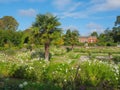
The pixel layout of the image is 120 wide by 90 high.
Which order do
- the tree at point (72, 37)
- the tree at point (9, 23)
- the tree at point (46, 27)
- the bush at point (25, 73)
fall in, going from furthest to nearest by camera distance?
the tree at point (9, 23) → the tree at point (72, 37) → the tree at point (46, 27) → the bush at point (25, 73)

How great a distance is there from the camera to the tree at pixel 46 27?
22.7 meters

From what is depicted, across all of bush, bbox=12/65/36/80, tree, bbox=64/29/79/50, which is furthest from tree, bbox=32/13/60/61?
tree, bbox=64/29/79/50

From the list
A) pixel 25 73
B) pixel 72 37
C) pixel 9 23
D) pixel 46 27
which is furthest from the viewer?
pixel 9 23

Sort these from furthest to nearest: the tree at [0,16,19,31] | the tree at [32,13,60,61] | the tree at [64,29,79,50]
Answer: the tree at [0,16,19,31] < the tree at [64,29,79,50] < the tree at [32,13,60,61]

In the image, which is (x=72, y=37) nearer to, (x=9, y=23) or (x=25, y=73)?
(x=9, y=23)

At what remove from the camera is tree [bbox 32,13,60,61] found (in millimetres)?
22719

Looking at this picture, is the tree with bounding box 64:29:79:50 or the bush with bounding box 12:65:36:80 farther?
the tree with bounding box 64:29:79:50

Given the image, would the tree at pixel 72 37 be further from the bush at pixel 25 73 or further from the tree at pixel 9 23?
the bush at pixel 25 73

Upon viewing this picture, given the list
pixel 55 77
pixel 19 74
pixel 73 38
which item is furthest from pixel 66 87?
pixel 73 38

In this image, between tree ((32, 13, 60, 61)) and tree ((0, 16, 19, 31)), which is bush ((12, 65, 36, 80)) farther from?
tree ((0, 16, 19, 31))

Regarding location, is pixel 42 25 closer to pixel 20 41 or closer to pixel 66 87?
pixel 66 87

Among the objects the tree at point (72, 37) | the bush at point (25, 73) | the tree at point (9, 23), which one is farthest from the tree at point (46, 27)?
the tree at point (9, 23)

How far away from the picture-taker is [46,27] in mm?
22797

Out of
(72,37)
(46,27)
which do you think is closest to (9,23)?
(72,37)
